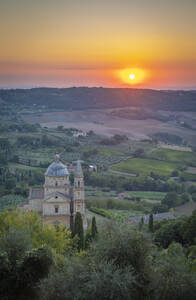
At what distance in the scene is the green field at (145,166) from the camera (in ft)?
232

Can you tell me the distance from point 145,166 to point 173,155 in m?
11.0

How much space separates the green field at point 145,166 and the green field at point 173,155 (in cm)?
203

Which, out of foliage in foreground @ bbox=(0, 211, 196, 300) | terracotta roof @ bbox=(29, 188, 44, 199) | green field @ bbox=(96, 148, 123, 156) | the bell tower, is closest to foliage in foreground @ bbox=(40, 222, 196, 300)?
foliage in foreground @ bbox=(0, 211, 196, 300)

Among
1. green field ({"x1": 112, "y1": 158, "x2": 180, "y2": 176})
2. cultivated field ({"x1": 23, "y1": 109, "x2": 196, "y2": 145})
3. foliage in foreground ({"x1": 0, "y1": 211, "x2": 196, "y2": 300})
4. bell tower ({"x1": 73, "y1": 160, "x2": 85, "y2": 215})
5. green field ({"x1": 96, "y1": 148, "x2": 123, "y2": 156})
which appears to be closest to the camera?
foliage in foreground ({"x1": 0, "y1": 211, "x2": 196, "y2": 300})

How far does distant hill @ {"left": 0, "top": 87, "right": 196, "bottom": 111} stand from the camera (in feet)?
360

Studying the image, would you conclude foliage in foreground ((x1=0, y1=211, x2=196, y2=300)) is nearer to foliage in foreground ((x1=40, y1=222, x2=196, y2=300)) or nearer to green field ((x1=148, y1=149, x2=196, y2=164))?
foliage in foreground ((x1=40, y1=222, x2=196, y2=300))

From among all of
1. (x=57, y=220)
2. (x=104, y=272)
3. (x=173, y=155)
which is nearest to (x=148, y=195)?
(x=173, y=155)

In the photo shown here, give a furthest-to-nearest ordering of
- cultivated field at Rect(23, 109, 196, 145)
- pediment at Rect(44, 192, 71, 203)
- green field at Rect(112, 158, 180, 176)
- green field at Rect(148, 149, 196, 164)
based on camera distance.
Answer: cultivated field at Rect(23, 109, 196, 145)
green field at Rect(148, 149, 196, 164)
green field at Rect(112, 158, 180, 176)
pediment at Rect(44, 192, 71, 203)

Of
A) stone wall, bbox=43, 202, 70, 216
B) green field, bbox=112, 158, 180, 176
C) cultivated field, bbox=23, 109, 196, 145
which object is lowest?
stone wall, bbox=43, 202, 70, 216

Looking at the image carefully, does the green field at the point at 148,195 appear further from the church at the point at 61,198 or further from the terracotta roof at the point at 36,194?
the church at the point at 61,198

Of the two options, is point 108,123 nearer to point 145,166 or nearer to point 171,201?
point 145,166

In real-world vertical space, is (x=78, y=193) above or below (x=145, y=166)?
below

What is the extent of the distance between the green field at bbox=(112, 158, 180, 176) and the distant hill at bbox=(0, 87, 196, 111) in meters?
33.8

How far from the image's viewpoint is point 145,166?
7450 cm
